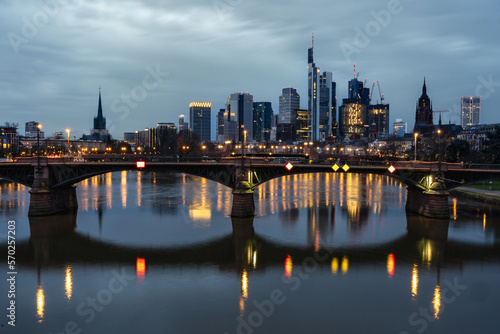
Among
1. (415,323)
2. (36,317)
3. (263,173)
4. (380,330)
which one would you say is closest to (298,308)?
(380,330)

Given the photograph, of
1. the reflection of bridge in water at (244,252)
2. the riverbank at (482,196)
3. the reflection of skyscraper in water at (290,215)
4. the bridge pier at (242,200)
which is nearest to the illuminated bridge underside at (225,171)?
the bridge pier at (242,200)

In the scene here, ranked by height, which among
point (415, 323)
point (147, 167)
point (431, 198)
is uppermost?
point (147, 167)

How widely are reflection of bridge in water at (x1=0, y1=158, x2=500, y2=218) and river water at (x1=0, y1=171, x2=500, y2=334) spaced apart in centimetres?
276

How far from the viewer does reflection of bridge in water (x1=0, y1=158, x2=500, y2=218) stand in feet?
176

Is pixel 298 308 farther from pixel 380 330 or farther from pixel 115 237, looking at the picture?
pixel 115 237

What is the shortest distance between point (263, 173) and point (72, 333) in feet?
121

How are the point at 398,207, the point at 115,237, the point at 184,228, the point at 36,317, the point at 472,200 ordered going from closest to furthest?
the point at 36,317, the point at 115,237, the point at 184,228, the point at 398,207, the point at 472,200

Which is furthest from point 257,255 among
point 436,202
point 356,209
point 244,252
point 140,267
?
point 356,209

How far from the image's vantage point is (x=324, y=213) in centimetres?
5966

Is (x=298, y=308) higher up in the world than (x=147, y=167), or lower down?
lower down

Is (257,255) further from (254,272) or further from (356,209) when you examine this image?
(356,209)

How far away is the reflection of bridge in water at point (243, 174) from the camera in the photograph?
53531 millimetres

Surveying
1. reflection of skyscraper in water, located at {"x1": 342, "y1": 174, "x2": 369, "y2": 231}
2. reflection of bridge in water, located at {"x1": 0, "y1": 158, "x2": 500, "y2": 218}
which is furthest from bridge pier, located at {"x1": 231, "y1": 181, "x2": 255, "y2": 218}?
reflection of skyscraper in water, located at {"x1": 342, "y1": 174, "x2": 369, "y2": 231}

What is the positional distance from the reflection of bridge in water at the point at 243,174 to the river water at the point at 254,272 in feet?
9.07
